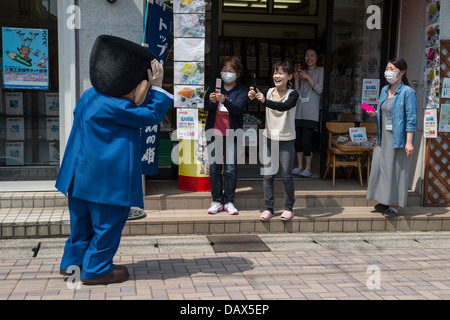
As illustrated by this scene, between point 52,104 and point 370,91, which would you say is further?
point 370,91

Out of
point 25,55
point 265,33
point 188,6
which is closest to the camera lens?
point 188,6

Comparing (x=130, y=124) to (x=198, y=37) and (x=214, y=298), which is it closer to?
(x=214, y=298)

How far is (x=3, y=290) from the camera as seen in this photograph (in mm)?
4332

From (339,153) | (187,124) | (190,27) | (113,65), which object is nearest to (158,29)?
(190,27)

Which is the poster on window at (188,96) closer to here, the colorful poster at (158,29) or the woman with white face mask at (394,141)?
the colorful poster at (158,29)

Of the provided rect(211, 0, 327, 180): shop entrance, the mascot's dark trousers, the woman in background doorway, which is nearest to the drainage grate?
the mascot's dark trousers

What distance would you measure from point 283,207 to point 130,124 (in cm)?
317

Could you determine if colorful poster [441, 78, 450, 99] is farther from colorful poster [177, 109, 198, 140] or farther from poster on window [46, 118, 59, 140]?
poster on window [46, 118, 59, 140]

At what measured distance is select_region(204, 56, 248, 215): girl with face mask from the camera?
632cm

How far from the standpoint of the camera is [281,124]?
6.18 meters

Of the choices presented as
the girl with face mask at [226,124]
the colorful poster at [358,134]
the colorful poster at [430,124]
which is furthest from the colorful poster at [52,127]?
the colorful poster at [430,124]

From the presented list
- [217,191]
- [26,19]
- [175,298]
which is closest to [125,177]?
[175,298]

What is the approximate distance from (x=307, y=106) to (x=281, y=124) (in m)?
2.03

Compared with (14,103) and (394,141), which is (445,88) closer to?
(394,141)
